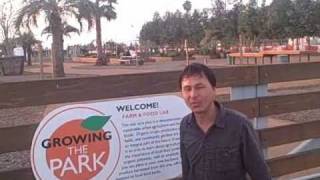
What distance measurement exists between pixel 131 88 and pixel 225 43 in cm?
5612

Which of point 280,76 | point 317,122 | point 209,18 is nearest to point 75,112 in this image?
point 280,76

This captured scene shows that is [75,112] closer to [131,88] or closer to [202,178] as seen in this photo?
[131,88]

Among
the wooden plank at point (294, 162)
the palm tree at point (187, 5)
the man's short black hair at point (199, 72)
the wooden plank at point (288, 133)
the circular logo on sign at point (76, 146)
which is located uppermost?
the palm tree at point (187, 5)

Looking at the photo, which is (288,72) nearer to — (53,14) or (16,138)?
(16,138)

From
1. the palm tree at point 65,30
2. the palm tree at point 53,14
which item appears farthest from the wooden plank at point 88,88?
the palm tree at point 65,30

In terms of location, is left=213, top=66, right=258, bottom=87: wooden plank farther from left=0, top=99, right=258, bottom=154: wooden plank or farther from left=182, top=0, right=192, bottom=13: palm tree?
left=182, top=0, right=192, bottom=13: palm tree

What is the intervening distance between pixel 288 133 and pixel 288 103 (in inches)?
10.6

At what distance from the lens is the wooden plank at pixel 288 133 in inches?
201

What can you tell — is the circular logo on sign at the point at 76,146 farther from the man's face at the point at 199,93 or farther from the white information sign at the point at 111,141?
the man's face at the point at 199,93

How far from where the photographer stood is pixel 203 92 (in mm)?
2693

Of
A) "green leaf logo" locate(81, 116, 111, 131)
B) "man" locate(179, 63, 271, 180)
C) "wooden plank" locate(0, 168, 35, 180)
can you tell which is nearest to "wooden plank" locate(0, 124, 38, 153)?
"wooden plank" locate(0, 168, 35, 180)

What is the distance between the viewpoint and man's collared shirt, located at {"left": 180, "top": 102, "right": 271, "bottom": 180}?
271 centimetres

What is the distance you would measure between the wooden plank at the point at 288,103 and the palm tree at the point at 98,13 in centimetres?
2852

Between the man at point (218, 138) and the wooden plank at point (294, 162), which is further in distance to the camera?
the wooden plank at point (294, 162)
